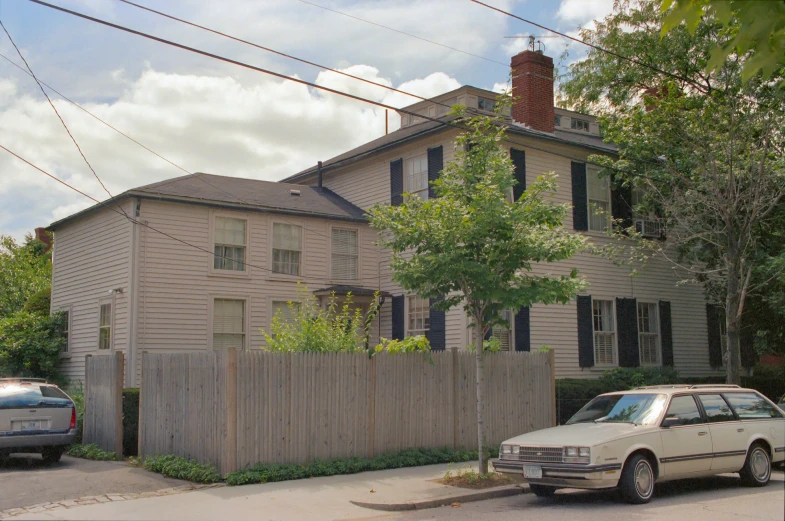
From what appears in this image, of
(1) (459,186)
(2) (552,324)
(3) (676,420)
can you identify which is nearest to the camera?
(3) (676,420)

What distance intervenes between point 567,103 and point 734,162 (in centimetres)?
1295

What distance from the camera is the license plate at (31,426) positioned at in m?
13.9

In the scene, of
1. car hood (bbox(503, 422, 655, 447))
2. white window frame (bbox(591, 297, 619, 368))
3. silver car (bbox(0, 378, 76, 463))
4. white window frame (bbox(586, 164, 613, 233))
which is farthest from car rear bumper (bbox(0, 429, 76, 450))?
white window frame (bbox(586, 164, 613, 233))

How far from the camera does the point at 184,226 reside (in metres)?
20.0

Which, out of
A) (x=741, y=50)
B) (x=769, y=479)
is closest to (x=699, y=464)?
(x=769, y=479)

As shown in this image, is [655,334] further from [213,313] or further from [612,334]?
[213,313]

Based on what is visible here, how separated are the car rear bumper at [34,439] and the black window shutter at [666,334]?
1710cm

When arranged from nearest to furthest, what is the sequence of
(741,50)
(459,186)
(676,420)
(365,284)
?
1. (741,50)
2. (676,420)
3. (459,186)
4. (365,284)

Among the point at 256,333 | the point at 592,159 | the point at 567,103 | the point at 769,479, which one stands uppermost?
the point at 567,103

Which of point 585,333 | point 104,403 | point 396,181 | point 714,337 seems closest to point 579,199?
point 585,333

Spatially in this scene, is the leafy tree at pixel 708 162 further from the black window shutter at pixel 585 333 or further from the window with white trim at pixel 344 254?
the window with white trim at pixel 344 254

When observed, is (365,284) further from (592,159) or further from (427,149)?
(592,159)

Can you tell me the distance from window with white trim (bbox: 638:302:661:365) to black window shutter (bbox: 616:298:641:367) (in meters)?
0.53

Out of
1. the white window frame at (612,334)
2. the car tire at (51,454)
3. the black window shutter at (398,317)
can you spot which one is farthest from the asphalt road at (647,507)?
the black window shutter at (398,317)
